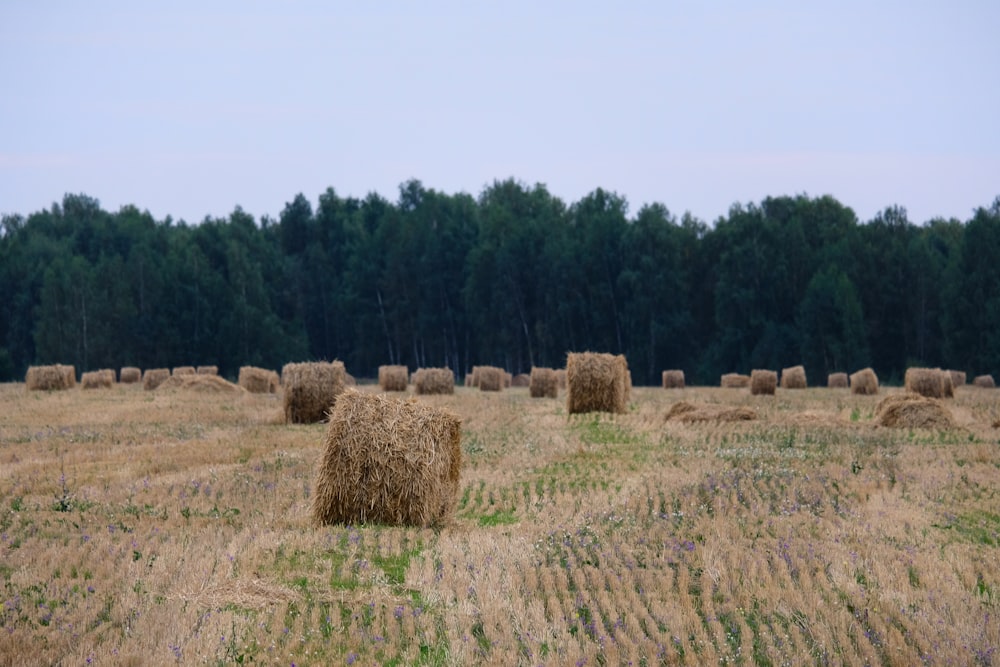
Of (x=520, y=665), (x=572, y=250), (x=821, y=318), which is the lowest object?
(x=520, y=665)

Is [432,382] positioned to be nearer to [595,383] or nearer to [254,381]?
[254,381]

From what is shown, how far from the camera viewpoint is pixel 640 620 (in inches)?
418

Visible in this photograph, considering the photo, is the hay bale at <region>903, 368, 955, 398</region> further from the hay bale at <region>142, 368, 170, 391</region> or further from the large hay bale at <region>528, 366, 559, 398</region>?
the hay bale at <region>142, 368, 170, 391</region>

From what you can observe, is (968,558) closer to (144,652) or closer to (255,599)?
(255,599)

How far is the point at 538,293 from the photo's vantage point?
293ft

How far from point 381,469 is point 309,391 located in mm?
15951

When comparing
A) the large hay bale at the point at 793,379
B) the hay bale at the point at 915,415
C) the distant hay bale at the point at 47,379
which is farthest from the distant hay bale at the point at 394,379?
the hay bale at the point at 915,415

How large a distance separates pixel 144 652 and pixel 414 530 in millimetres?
5492

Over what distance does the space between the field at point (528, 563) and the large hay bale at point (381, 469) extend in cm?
56

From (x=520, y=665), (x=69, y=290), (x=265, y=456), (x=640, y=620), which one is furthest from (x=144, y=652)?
Result: (x=69, y=290)

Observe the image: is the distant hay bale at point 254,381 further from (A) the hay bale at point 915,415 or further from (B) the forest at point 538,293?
(B) the forest at point 538,293

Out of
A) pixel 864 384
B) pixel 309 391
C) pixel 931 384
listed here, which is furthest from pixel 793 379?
pixel 309 391

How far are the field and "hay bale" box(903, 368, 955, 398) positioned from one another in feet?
59.1

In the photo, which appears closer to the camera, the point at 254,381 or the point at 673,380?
the point at 254,381
